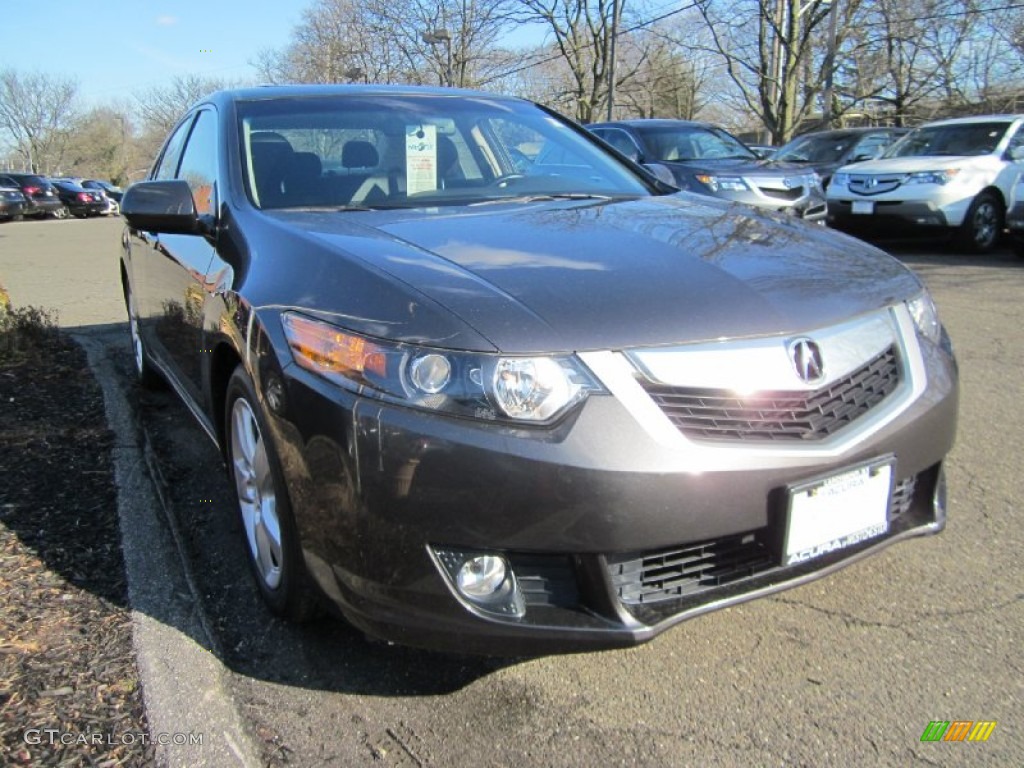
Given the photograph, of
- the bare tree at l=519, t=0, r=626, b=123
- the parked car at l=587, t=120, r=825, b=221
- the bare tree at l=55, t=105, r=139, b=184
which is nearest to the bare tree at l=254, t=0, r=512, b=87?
the bare tree at l=519, t=0, r=626, b=123

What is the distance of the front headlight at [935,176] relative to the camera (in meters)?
9.95

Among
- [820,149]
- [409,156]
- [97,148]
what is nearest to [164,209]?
[409,156]

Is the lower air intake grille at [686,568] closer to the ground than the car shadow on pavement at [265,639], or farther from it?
farther from it

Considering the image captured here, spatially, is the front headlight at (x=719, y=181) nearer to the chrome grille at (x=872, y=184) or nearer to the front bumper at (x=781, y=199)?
the front bumper at (x=781, y=199)

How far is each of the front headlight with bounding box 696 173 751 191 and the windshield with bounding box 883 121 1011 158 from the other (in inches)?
123

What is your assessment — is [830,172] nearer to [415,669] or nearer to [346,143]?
[346,143]

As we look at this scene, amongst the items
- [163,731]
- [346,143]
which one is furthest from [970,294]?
[163,731]

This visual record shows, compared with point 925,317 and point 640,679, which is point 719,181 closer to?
point 925,317

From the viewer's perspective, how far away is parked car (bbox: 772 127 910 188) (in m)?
14.0

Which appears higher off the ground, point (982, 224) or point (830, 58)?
point (830, 58)

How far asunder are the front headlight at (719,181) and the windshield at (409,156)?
19.8ft

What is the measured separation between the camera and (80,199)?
33.3 metres

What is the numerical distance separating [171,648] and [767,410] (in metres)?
1.70

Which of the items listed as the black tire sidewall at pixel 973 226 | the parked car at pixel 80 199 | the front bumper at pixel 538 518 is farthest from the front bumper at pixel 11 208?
the front bumper at pixel 538 518
